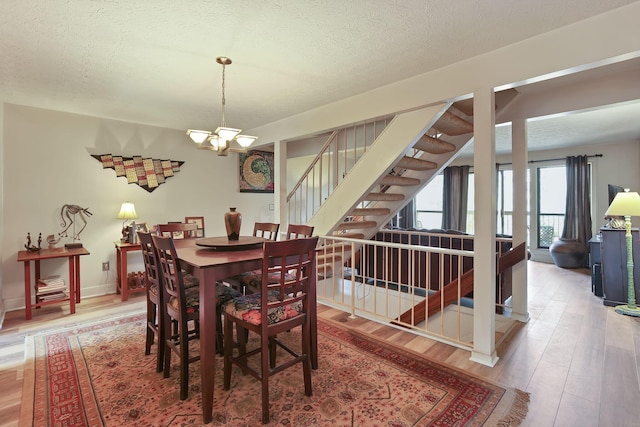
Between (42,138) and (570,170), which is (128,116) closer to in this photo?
(42,138)

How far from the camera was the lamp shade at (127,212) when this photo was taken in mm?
4020

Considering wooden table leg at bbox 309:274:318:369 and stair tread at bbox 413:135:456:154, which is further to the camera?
stair tread at bbox 413:135:456:154

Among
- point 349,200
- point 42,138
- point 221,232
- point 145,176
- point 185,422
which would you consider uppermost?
point 42,138

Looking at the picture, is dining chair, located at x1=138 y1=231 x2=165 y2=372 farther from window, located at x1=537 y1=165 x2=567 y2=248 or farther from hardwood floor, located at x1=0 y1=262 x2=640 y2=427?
window, located at x1=537 y1=165 x2=567 y2=248

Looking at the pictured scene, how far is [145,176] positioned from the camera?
14.5ft

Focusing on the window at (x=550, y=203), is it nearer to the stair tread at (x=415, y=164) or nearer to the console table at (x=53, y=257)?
the stair tread at (x=415, y=164)

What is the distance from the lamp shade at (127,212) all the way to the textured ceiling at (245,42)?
4.53ft

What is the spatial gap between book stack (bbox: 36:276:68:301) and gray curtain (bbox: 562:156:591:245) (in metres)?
8.48

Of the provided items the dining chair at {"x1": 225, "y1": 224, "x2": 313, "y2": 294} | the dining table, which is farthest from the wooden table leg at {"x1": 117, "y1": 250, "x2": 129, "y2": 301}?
the dining table

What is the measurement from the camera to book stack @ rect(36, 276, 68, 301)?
3.35 metres

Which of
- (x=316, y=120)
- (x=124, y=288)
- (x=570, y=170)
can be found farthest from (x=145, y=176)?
(x=570, y=170)

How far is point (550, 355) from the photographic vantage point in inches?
97.6

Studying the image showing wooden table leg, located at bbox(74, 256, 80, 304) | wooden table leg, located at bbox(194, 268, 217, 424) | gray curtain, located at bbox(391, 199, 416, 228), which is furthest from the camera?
gray curtain, located at bbox(391, 199, 416, 228)

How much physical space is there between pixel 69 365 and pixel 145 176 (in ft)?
9.13
